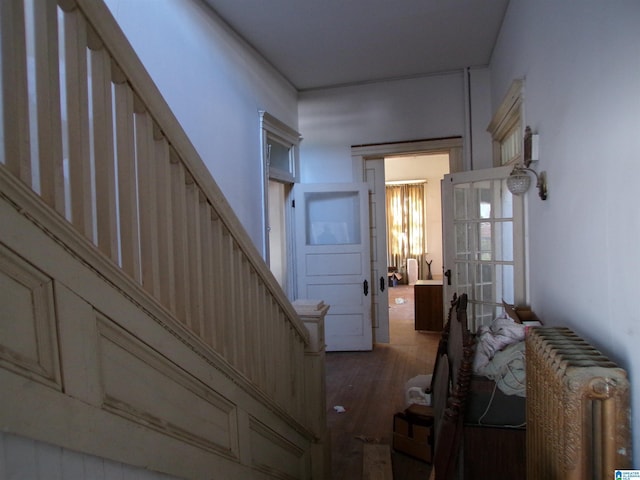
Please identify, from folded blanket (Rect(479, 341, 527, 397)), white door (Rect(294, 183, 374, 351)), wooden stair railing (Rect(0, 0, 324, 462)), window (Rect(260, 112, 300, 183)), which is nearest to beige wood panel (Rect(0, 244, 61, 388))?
wooden stair railing (Rect(0, 0, 324, 462))

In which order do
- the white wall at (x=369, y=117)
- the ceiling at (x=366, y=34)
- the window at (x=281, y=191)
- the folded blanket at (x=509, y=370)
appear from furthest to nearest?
the white wall at (x=369, y=117) → the window at (x=281, y=191) → the ceiling at (x=366, y=34) → the folded blanket at (x=509, y=370)

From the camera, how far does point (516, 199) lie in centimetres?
324

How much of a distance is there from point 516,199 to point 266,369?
2.46m

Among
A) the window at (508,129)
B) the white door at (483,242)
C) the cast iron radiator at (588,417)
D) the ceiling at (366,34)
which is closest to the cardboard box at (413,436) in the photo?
the white door at (483,242)

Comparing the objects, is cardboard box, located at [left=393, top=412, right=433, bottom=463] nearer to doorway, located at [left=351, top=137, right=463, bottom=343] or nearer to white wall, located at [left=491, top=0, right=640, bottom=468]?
white wall, located at [left=491, top=0, right=640, bottom=468]

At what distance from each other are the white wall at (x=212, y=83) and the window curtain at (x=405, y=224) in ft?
22.1

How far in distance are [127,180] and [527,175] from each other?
8.15 feet

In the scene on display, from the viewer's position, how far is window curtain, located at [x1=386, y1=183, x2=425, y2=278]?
34.9 ft

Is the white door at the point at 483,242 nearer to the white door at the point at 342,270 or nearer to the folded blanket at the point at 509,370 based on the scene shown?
the white door at the point at 342,270

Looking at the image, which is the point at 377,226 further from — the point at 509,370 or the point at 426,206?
the point at 426,206

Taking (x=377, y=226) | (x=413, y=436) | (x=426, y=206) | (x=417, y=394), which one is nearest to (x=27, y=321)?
(x=413, y=436)

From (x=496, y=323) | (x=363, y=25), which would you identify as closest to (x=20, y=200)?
(x=496, y=323)

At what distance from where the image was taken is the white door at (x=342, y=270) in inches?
199

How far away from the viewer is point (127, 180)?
1.06 m
